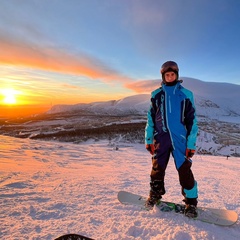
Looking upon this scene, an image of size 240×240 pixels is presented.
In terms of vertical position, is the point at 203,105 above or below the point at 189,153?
above

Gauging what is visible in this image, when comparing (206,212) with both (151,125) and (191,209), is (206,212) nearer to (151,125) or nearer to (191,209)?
(191,209)

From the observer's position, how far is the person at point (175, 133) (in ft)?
9.53

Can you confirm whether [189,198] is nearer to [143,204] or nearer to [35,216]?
[143,204]

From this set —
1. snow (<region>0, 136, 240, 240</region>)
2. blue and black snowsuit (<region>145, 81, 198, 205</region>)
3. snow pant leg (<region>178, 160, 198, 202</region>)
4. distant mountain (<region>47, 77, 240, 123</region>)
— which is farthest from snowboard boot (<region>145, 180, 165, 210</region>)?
distant mountain (<region>47, 77, 240, 123</region>)

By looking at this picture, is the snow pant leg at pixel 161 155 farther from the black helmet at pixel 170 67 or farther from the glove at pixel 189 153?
the black helmet at pixel 170 67

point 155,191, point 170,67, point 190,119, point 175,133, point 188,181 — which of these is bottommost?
point 155,191

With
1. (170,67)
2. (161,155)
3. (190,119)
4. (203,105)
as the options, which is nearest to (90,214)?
(161,155)

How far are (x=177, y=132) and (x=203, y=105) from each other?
89692 mm

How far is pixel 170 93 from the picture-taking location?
3031 millimetres

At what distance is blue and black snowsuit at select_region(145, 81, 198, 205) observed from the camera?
2.91 m

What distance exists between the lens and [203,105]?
85.7 m

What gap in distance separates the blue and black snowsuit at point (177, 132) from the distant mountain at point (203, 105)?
217ft

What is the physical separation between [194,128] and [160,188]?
106 centimetres

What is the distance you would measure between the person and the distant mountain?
66111 mm
